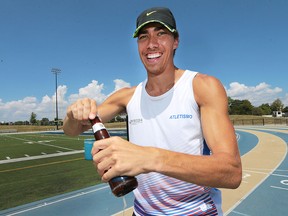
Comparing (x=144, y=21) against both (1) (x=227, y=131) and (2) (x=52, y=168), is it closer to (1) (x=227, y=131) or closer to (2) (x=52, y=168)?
(1) (x=227, y=131)

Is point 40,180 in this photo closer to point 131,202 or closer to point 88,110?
point 131,202

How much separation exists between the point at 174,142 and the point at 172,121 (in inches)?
5.6

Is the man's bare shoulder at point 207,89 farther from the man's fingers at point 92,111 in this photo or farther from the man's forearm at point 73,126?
the man's forearm at point 73,126

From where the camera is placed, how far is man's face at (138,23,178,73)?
166cm

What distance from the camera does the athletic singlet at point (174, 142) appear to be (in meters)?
1.56

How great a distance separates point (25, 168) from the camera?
1159 cm

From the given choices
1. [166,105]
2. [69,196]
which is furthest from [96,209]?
[166,105]

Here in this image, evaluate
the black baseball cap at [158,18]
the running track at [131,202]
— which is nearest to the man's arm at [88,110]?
the black baseball cap at [158,18]

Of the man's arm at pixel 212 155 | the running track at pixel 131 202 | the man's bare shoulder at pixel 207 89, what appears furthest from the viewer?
the running track at pixel 131 202

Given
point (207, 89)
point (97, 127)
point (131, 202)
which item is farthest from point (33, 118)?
point (207, 89)

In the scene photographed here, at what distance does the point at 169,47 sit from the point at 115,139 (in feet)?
3.01

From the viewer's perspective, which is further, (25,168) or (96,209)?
(25,168)

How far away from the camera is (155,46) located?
1668 millimetres

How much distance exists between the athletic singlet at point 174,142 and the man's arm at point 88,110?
1.31 feet
